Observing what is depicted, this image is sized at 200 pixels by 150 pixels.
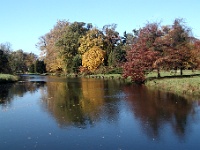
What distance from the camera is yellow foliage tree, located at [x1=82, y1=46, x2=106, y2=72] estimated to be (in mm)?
75375

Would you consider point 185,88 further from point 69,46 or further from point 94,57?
point 69,46

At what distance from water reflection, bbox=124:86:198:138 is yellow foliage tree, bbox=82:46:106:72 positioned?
48430mm

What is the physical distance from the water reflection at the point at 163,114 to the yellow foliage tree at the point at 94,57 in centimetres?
4843

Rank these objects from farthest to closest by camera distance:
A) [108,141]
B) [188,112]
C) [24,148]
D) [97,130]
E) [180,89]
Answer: [180,89] → [188,112] → [97,130] → [108,141] → [24,148]

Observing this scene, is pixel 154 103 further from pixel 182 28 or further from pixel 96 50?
pixel 96 50

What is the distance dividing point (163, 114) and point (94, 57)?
55.9 meters

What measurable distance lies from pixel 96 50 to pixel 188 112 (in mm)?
56134

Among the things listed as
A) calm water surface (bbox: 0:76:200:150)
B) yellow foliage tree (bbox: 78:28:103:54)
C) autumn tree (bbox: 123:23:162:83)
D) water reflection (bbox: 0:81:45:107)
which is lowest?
calm water surface (bbox: 0:76:200:150)

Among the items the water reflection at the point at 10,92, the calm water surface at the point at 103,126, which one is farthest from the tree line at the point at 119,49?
the calm water surface at the point at 103,126

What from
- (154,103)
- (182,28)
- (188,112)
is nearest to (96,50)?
(182,28)

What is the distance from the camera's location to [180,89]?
105 ft

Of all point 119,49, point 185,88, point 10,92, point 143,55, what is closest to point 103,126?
point 185,88

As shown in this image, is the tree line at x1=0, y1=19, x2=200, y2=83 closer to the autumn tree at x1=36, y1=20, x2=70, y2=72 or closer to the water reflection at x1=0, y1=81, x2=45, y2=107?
the autumn tree at x1=36, y1=20, x2=70, y2=72

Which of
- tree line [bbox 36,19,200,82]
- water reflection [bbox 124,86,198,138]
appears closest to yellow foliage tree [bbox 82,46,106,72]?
tree line [bbox 36,19,200,82]
